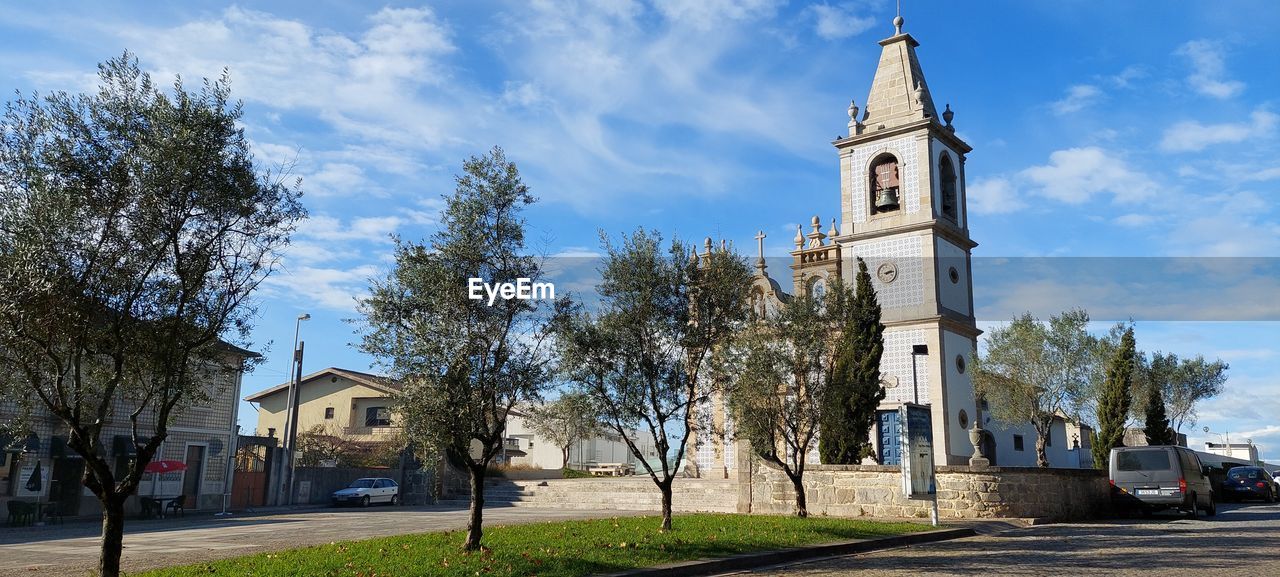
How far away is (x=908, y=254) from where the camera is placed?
37156 millimetres

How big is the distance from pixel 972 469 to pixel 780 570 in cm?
1136

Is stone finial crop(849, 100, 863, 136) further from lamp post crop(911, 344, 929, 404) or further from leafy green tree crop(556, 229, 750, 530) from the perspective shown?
leafy green tree crop(556, 229, 750, 530)

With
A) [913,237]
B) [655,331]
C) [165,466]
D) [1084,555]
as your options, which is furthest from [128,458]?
[913,237]

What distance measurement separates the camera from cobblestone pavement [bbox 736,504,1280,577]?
12.1 meters

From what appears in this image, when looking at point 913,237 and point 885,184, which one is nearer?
point 913,237

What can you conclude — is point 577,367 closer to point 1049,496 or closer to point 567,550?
point 567,550

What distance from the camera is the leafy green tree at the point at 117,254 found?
29.3ft

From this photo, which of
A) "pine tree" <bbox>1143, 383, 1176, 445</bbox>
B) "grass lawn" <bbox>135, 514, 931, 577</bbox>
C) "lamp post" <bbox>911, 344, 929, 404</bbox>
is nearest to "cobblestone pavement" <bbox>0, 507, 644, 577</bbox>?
"grass lawn" <bbox>135, 514, 931, 577</bbox>

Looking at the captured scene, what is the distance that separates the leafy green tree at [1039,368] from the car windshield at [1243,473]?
5893mm

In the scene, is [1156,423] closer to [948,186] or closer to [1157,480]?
[948,186]

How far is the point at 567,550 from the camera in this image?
1315 cm

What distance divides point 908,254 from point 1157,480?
628 inches

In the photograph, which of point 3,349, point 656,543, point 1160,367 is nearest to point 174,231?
point 3,349

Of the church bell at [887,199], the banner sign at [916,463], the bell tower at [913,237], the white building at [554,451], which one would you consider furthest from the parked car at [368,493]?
the church bell at [887,199]
